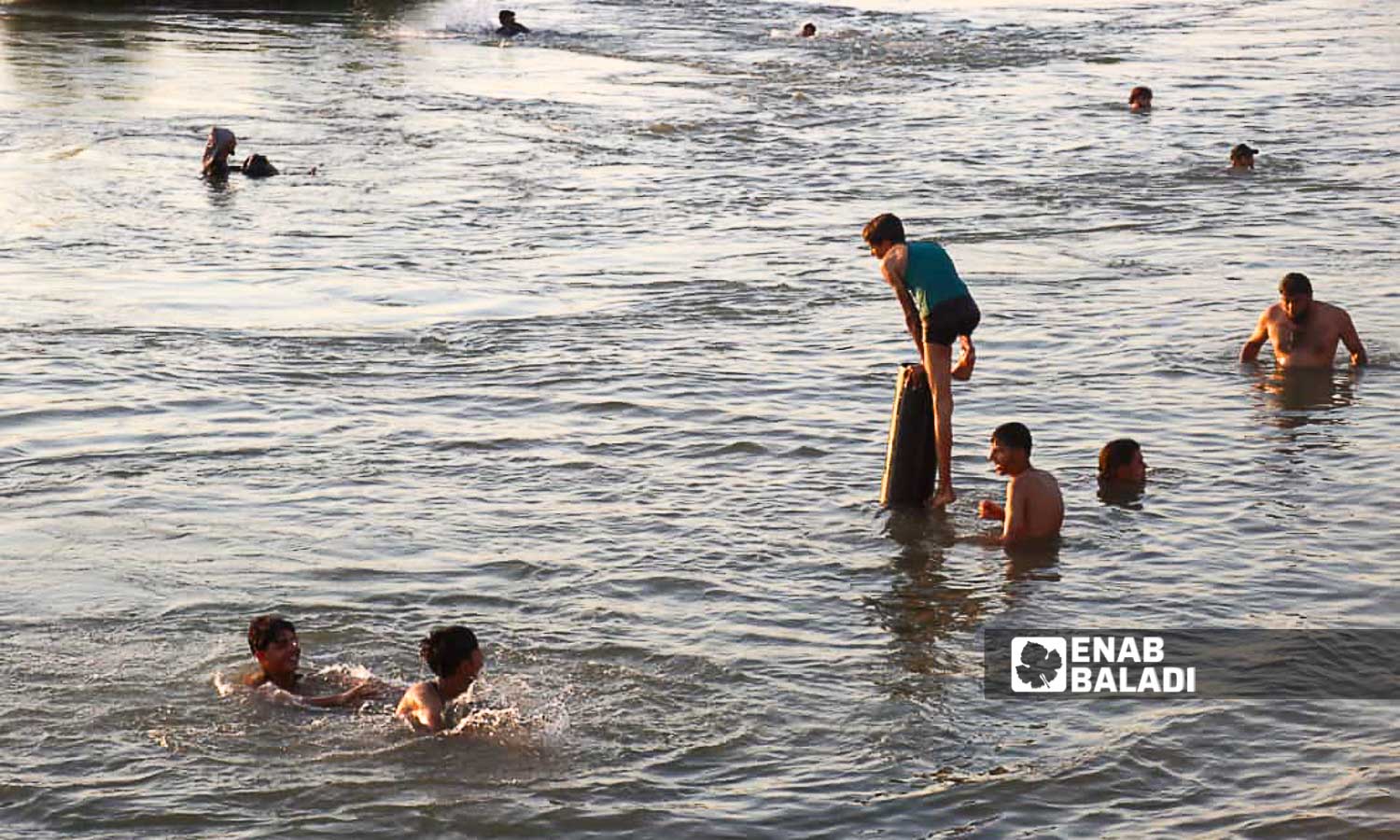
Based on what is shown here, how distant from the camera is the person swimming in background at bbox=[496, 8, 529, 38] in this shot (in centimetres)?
3950

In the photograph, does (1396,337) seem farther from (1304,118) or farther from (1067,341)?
(1304,118)

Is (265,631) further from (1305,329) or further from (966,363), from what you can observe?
(1305,329)

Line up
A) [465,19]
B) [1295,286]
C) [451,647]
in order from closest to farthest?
1. [451,647]
2. [1295,286]
3. [465,19]

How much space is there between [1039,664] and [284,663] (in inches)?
138

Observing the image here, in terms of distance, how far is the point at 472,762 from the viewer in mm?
8531

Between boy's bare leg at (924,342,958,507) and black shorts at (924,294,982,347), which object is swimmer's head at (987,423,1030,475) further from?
black shorts at (924,294,982,347)

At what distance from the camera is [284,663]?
8953mm

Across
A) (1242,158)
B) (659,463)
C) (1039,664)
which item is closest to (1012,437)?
(1039,664)

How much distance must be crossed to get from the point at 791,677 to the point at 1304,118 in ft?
70.1

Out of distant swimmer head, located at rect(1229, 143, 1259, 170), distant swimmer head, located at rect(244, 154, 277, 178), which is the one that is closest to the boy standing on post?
distant swimmer head, located at rect(1229, 143, 1259, 170)

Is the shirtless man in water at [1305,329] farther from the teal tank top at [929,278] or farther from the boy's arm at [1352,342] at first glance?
the teal tank top at [929,278]

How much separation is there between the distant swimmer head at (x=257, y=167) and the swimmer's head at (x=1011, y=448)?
1485 cm

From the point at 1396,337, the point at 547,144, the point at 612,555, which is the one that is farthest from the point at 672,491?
the point at 547,144

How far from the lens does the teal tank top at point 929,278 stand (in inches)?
443
